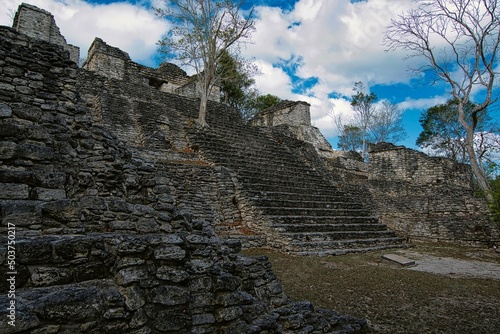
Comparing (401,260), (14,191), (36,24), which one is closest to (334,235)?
(401,260)

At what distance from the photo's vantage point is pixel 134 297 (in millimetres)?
1968

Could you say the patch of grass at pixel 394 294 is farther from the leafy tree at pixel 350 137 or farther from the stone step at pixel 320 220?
the leafy tree at pixel 350 137

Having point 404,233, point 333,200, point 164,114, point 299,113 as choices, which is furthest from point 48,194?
point 299,113

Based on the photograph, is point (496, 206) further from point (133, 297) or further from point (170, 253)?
point (133, 297)

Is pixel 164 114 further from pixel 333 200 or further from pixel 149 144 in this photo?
pixel 333 200

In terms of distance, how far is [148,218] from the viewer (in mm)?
3184

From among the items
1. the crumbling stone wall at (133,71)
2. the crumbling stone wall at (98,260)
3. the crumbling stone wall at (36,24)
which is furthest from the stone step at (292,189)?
the crumbling stone wall at (36,24)

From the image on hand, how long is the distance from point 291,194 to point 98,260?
7.99 m

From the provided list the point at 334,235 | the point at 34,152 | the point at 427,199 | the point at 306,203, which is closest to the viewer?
the point at 34,152

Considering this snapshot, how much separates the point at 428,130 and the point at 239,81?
58.8 feet

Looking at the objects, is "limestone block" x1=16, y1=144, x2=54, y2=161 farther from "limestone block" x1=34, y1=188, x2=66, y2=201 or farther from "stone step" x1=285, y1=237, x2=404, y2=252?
"stone step" x1=285, y1=237, x2=404, y2=252

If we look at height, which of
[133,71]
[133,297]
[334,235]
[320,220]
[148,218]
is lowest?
[334,235]

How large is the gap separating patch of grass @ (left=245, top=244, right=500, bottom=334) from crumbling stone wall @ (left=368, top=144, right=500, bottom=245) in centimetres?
469

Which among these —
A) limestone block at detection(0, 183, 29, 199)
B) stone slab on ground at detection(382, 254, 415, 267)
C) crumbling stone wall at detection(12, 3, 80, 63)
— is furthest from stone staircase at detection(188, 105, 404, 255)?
crumbling stone wall at detection(12, 3, 80, 63)
